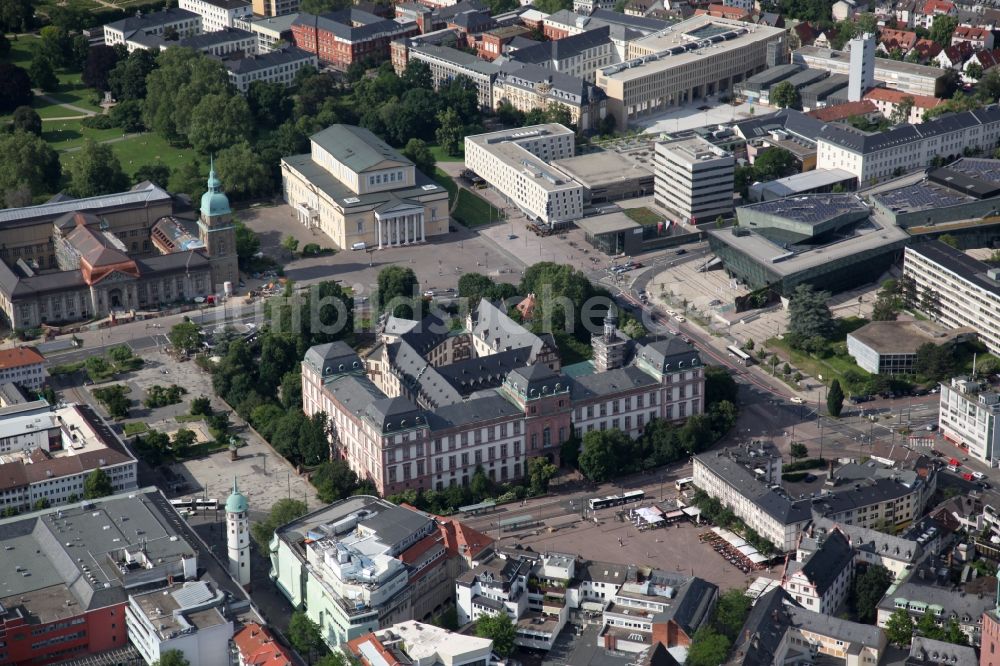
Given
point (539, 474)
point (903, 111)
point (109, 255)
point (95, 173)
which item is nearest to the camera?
point (539, 474)

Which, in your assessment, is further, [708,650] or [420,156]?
[420,156]

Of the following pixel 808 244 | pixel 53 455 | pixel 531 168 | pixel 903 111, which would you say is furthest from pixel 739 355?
pixel 903 111

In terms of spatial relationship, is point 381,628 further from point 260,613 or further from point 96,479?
point 96,479

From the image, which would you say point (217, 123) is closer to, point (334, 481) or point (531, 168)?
point (531, 168)

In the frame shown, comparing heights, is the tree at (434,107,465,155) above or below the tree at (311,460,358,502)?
above

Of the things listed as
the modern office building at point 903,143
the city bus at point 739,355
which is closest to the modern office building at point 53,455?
the city bus at point 739,355

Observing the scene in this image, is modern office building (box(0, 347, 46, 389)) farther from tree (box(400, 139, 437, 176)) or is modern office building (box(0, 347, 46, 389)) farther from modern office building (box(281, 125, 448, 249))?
tree (box(400, 139, 437, 176))

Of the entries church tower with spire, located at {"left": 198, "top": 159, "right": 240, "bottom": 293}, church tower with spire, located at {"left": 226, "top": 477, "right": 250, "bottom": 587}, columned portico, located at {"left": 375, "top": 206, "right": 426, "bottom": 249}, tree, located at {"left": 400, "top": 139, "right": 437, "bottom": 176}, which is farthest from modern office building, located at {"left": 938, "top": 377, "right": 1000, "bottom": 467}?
tree, located at {"left": 400, "top": 139, "right": 437, "bottom": 176}
